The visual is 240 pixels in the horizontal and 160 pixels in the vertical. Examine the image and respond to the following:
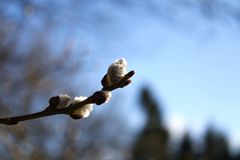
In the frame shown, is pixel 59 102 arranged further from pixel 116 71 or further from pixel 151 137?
pixel 151 137

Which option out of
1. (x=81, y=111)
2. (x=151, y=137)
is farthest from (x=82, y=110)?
(x=151, y=137)

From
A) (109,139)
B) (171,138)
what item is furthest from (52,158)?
(171,138)

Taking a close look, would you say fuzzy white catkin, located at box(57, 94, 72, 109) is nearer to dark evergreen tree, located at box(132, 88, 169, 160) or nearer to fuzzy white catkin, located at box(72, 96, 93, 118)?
fuzzy white catkin, located at box(72, 96, 93, 118)

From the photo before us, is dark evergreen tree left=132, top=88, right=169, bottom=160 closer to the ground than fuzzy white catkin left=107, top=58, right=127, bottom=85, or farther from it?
farther from it

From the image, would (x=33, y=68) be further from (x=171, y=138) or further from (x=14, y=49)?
(x=171, y=138)

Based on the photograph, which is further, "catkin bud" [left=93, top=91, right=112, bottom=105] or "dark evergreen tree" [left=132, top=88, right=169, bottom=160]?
"dark evergreen tree" [left=132, top=88, right=169, bottom=160]

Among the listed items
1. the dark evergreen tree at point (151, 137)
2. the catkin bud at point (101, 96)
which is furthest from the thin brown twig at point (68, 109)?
the dark evergreen tree at point (151, 137)

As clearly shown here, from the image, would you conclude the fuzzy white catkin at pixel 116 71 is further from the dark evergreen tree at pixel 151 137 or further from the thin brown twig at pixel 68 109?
the dark evergreen tree at pixel 151 137

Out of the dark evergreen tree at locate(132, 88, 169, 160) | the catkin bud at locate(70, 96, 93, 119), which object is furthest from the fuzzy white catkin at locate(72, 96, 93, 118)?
the dark evergreen tree at locate(132, 88, 169, 160)
